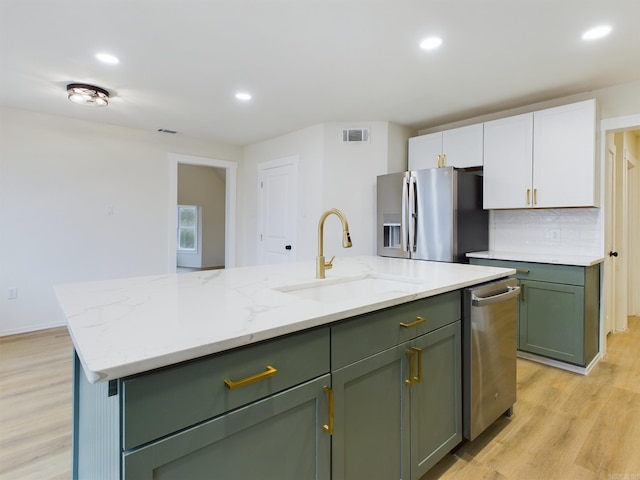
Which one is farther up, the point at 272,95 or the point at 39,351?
the point at 272,95

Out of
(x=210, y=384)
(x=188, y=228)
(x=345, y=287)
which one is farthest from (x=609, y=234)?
(x=188, y=228)

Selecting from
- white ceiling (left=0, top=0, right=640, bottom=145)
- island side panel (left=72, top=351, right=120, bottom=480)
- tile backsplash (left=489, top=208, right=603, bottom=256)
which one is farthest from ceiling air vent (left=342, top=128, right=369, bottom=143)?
island side panel (left=72, top=351, right=120, bottom=480)

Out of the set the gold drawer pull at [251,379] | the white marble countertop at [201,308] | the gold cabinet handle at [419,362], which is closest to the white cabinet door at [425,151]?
the white marble countertop at [201,308]

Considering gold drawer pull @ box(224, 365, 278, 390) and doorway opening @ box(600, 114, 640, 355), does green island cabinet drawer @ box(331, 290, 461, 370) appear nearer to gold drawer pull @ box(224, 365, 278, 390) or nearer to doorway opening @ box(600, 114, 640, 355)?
gold drawer pull @ box(224, 365, 278, 390)

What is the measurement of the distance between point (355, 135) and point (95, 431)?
3741mm

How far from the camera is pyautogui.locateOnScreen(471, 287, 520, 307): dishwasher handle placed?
172 centimetres

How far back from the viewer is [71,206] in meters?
4.09

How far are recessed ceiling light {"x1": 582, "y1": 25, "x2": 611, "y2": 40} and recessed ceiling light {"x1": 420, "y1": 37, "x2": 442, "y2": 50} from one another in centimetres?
91

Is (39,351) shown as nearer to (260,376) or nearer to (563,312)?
(260,376)

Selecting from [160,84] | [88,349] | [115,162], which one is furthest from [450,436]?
[115,162]

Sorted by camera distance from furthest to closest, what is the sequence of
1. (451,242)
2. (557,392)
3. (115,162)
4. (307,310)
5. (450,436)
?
(115,162) < (451,242) < (557,392) < (450,436) < (307,310)

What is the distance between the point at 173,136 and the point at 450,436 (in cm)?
478

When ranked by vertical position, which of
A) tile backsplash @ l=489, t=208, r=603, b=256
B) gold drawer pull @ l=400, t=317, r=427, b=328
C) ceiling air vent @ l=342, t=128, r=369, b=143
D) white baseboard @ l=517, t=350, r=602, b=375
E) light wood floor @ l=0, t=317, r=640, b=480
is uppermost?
ceiling air vent @ l=342, t=128, r=369, b=143

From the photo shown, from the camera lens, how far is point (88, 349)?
792 mm
